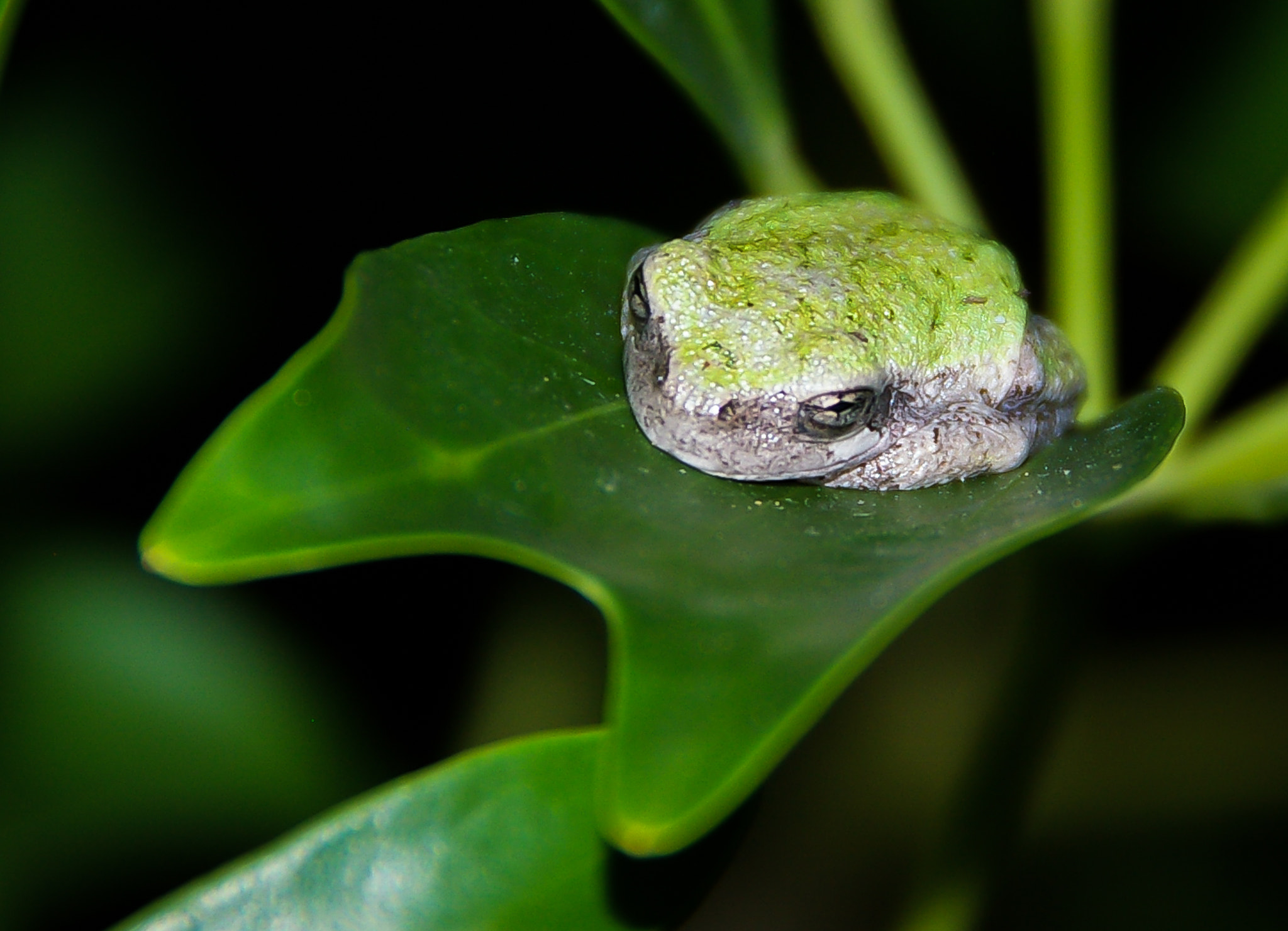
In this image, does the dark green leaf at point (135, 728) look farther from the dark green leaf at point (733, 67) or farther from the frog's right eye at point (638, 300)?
the dark green leaf at point (733, 67)

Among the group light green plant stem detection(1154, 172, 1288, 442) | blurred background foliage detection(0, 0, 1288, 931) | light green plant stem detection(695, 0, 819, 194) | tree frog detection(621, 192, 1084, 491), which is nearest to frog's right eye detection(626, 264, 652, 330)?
tree frog detection(621, 192, 1084, 491)

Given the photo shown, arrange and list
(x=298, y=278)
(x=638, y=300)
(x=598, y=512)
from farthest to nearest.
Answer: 1. (x=298, y=278)
2. (x=638, y=300)
3. (x=598, y=512)

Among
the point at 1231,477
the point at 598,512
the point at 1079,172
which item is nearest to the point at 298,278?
the point at 598,512

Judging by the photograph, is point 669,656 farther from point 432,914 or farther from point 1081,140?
point 1081,140

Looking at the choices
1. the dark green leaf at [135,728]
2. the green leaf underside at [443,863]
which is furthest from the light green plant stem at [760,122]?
the dark green leaf at [135,728]

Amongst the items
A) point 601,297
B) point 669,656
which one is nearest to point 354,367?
point 669,656

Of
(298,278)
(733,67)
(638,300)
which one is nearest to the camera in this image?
(638,300)

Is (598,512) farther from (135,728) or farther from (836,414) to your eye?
(135,728)
